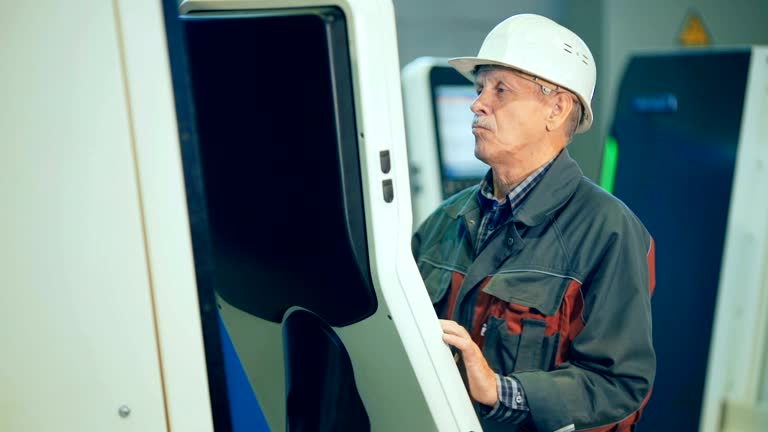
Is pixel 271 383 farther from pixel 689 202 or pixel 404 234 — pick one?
pixel 689 202

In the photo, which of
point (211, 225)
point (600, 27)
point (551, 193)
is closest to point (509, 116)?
point (551, 193)

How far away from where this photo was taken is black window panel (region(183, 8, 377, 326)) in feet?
3.59

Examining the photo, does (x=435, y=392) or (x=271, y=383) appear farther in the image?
(x=271, y=383)

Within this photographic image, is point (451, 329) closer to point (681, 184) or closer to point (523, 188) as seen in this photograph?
point (523, 188)

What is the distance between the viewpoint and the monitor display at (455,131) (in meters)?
3.41

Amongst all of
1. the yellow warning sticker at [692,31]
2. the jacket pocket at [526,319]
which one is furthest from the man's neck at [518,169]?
the yellow warning sticker at [692,31]

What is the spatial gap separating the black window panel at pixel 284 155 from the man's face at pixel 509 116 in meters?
0.52

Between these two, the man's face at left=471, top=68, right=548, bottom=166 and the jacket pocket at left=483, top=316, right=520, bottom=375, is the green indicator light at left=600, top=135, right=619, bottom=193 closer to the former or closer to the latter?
the man's face at left=471, top=68, right=548, bottom=166

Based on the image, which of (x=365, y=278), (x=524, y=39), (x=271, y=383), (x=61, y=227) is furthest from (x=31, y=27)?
(x=524, y=39)

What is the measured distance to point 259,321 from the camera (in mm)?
1425

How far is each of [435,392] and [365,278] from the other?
0.22 metres

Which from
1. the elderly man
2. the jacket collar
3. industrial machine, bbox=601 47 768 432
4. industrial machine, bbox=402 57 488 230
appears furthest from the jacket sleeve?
industrial machine, bbox=402 57 488 230

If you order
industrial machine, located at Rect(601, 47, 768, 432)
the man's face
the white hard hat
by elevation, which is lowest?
industrial machine, located at Rect(601, 47, 768, 432)

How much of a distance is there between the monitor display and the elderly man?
1746 mm
